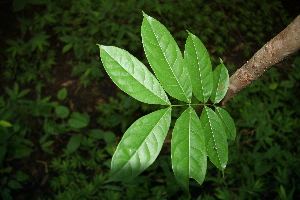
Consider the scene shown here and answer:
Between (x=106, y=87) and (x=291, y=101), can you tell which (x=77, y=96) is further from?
(x=291, y=101)

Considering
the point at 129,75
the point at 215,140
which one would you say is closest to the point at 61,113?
the point at 129,75

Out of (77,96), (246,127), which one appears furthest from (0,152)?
(246,127)

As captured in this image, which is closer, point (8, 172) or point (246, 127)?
point (8, 172)

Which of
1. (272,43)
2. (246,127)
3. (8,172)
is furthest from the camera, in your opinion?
(246,127)

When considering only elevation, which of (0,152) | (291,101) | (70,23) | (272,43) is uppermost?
(272,43)

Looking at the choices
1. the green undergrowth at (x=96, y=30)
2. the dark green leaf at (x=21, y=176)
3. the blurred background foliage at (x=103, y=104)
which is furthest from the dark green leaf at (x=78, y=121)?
the dark green leaf at (x=21, y=176)
